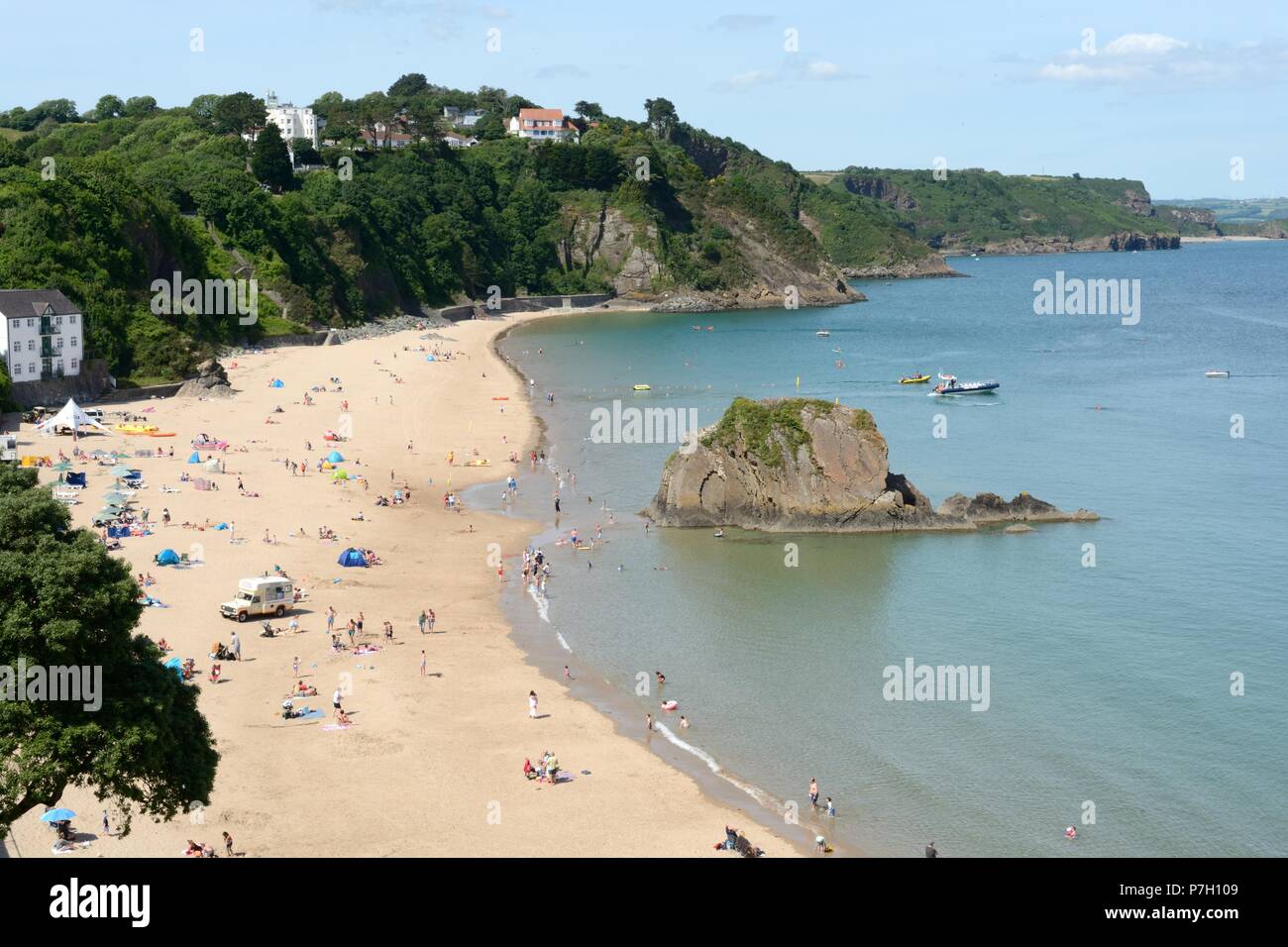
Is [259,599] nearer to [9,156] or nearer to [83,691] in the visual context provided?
[83,691]

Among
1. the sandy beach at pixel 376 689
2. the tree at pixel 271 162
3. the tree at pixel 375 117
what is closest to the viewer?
the sandy beach at pixel 376 689

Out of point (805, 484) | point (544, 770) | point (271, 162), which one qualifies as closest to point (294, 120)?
point (271, 162)

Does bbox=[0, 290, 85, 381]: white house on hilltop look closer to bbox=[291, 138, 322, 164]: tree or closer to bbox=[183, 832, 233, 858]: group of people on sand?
bbox=[183, 832, 233, 858]: group of people on sand

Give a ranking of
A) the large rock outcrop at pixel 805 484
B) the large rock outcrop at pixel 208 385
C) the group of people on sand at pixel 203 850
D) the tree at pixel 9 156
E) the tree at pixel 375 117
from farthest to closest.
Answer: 1. the tree at pixel 375 117
2. the tree at pixel 9 156
3. the large rock outcrop at pixel 208 385
4. the large rock outcrop at pixel 805 484
5. the group of people on sand at pixel 203 850

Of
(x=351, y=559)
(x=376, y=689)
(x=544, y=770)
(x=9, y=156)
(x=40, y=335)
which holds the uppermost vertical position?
(x=9, y=156)

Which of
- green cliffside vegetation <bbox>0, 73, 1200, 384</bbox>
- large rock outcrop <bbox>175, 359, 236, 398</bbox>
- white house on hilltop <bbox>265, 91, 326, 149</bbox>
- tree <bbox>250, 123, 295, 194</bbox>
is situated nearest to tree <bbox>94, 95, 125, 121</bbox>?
green cliffside vegetation <bbox>0, 73, 1200, 384</bbox>

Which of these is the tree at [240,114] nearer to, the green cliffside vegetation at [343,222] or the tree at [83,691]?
the green cliffside vegetation at [343,222]

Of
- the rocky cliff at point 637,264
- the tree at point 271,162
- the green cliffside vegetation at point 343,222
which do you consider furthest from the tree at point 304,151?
the rocky cliff at point 637,264
